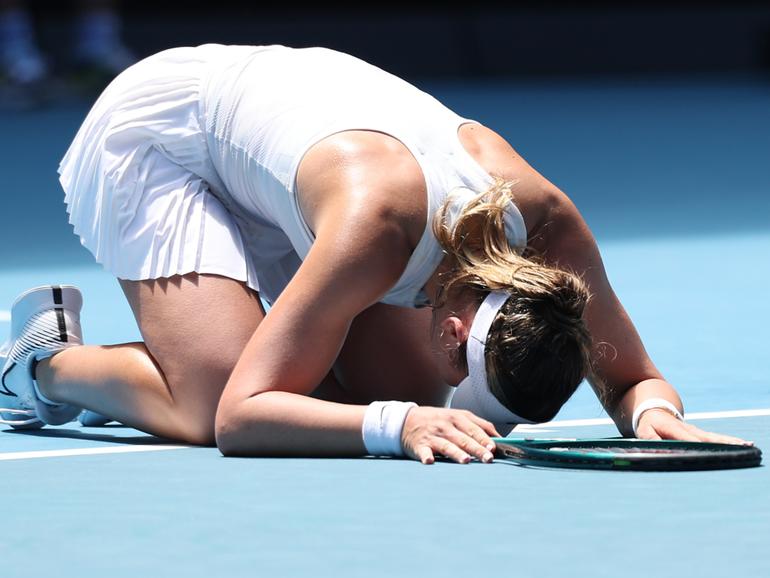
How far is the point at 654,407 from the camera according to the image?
3.30m

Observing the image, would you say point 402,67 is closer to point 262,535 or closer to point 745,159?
point 745,159

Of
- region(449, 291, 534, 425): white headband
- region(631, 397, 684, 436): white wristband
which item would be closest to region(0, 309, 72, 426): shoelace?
region(449, 291, 534, 425): white headband

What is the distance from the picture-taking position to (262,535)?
100 inches

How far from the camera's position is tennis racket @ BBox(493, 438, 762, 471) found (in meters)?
2.97

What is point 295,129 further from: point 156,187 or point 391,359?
point 391,359

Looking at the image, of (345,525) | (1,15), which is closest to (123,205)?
(345,525)

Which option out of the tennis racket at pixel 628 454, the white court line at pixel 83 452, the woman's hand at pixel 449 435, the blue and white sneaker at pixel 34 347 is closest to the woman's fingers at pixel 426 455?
the woman's hand at pixel 449 435

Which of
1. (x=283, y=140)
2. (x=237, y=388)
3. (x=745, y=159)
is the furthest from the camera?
(x=745, y=159)

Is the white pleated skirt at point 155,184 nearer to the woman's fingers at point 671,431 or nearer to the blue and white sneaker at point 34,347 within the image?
the blue and white sneaker at point 34,347

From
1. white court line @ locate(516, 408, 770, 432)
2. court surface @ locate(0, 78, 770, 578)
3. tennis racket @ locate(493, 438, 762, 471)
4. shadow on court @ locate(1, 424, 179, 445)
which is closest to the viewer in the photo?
court surface @ locate(0, 78, 770, 578)

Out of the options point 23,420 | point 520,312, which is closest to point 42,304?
point 23,420

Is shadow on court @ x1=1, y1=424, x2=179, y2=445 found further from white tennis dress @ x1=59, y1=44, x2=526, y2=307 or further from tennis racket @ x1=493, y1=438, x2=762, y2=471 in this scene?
tennis racket @ x1=493, y1=438, x2=762, y2=471

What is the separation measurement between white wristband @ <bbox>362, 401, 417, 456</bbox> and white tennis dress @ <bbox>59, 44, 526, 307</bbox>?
0.25m

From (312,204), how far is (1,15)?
799 centimetres
